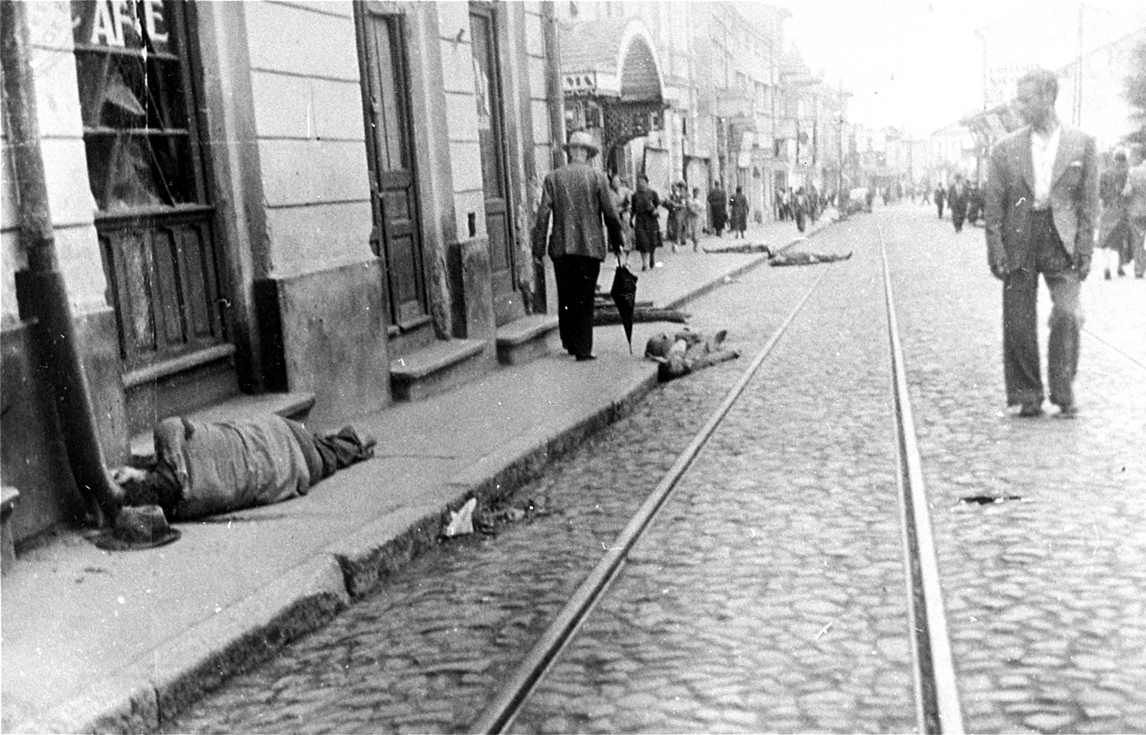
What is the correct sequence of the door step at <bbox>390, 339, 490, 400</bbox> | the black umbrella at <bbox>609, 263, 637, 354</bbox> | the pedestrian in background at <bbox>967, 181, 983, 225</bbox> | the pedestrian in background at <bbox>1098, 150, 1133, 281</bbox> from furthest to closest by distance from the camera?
the pedestrian in background at <bbox>967, 181, 983, 225</bbox>, the pedestrian in background at <bbox>1098, 150, 1133, 281</bbox>, the black umbrella at <bbox>609, 263, 637, 354</bbox>, the door step at <bbox>390, 339, 490, 400</bbox>

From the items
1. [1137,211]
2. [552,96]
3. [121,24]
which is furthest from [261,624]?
[1137,211]

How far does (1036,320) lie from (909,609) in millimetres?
3701

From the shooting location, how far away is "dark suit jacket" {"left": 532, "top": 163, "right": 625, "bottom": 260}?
10406 mm

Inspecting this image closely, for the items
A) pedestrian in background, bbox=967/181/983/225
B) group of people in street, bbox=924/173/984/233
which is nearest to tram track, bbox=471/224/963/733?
group of people in street, bbox=924/173/984/233

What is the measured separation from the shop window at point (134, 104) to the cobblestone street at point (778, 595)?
2.71 metres

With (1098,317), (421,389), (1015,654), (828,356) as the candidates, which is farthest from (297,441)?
(1098,317)

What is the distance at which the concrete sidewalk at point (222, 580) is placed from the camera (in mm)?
3604

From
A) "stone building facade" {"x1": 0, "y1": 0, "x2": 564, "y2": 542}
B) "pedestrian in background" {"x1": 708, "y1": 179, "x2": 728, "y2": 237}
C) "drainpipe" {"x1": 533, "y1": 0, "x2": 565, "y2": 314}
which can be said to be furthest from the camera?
"pedestrian in background" {"x1": 708, "y1": 179, "x2": 728, "y2": 237}

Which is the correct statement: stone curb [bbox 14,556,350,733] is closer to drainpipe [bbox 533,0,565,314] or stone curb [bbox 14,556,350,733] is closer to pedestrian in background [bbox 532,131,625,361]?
pedestrian in background [bbox 532,131,625,361]

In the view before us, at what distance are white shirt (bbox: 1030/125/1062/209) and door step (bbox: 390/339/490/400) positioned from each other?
4.34 meters

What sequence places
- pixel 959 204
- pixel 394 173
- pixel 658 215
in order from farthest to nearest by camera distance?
1. pixel 959 204
2. pixel 658 215
3. pixel 394 173

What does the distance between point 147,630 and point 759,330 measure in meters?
10.2

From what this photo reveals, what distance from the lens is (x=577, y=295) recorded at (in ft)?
34.6

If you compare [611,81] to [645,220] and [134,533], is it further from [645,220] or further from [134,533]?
[134,533]
